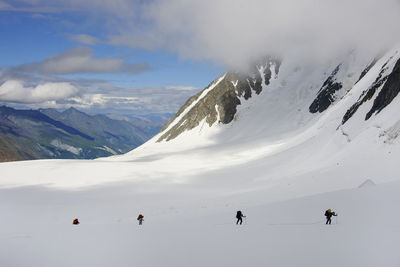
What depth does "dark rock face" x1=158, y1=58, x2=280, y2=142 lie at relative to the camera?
123375mm

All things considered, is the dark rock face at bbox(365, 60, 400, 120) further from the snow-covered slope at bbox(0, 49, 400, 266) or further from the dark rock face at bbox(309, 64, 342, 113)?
the dark rock face at bbox(309, 64, 342, 113)

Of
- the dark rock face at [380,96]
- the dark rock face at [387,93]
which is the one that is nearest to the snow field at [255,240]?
the dark rock face at [387,93]

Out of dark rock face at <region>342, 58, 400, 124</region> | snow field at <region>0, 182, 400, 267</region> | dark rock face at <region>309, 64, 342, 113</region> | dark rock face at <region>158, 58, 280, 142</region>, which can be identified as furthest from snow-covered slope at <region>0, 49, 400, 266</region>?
dark rock face at <region>158, 58, 280, 142</region>

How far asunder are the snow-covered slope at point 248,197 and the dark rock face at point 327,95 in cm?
41

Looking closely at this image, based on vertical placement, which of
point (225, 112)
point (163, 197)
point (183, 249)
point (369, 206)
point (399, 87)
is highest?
point (225, 112)

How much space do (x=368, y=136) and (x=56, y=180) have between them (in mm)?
40187

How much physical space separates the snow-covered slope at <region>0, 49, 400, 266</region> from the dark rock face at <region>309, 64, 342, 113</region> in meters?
0.41

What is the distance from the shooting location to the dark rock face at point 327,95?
89.0 meters

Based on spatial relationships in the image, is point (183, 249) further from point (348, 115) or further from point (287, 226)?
point (348, 115)

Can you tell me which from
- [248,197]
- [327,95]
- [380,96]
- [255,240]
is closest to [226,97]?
[327,95]

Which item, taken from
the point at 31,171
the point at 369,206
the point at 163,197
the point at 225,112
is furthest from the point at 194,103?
the point at 369,206

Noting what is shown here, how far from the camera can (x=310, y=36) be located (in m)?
119

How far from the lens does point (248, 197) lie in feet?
107

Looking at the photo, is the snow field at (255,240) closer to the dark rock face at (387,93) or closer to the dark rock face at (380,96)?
the dark rock face at (387,93)
